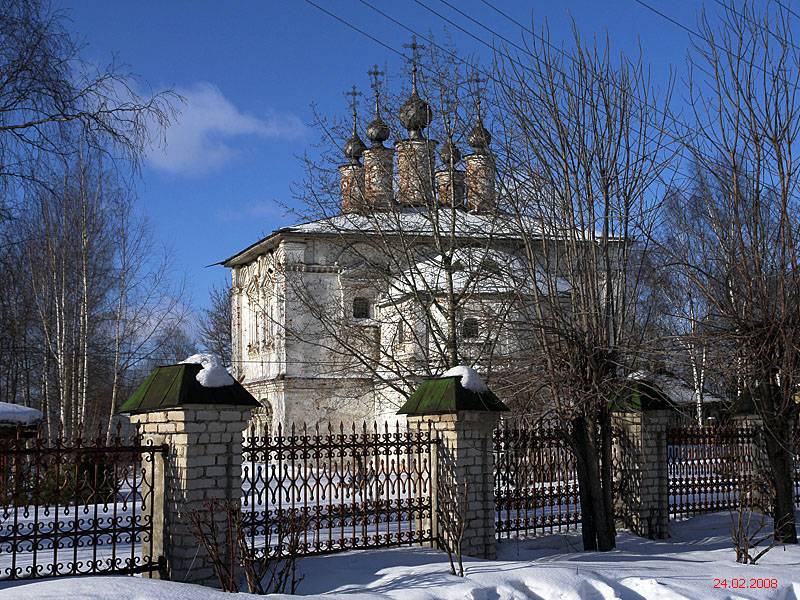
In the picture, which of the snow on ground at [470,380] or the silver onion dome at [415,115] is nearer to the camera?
the snow on ground at [470,380]

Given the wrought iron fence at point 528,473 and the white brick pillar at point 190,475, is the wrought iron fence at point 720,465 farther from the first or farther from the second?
the white brick pillar at point 190,475

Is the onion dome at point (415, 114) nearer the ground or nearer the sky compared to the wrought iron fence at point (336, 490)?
nearer the sky

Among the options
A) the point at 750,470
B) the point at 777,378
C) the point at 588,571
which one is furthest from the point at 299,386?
the point at 588,571

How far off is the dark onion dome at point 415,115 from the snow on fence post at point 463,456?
8.31m

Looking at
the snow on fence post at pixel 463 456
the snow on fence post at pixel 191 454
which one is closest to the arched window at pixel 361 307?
the snow on fence post at pixel 463 456

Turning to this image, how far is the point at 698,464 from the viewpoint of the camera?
1312cm

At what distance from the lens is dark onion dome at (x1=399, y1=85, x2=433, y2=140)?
666 inches

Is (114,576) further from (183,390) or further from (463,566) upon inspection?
(463,566)

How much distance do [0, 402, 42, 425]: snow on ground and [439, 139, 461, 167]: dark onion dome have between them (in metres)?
9.40

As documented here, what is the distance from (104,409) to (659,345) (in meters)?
31.2

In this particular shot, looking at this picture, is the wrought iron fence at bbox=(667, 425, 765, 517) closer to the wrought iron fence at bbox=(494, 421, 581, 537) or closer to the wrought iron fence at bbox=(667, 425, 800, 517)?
the wrought iron fence at bbox=(667, 425, 800, 517)

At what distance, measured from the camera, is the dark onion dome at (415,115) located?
55.5 ft
